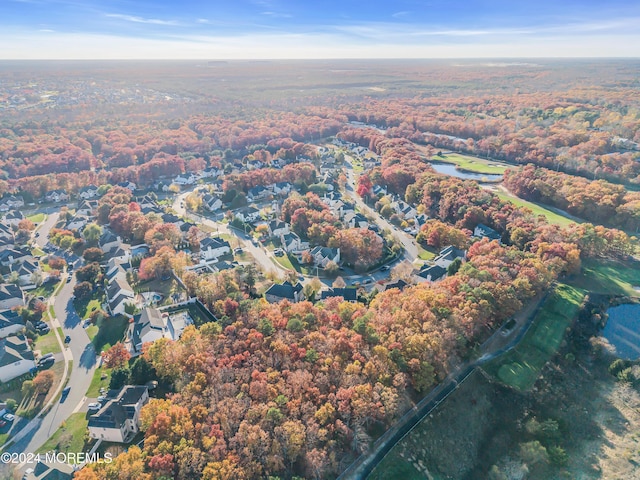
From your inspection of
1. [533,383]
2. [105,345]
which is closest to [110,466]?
[105,345]

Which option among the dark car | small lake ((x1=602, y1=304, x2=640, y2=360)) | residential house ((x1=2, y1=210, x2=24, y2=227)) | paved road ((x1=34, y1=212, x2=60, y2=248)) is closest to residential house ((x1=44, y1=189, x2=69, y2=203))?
paved road ((x1=34, y1=212, x2=60, y2=248))

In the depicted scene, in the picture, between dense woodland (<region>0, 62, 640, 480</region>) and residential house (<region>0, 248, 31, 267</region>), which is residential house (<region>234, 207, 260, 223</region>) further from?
residential house (<region>0, 248, 31, 267</region>)

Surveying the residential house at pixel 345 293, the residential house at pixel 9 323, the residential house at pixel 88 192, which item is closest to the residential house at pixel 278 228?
the residential house at pixel 345 293

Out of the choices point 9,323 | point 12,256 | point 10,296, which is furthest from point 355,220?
point 12,256

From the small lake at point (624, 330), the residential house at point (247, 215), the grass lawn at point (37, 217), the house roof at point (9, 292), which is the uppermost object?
the house roof at point (9, 292)

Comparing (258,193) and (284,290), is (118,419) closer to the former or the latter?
(284,290)

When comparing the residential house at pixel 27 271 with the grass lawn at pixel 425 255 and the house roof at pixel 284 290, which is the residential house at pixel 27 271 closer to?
the house roof at pixel 284 290
